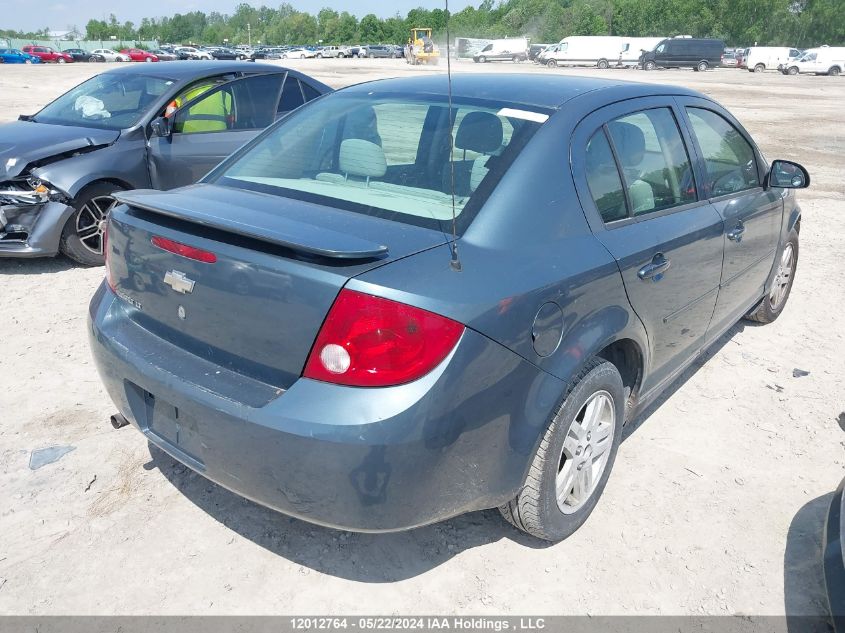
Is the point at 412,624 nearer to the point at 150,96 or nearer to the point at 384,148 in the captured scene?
the point at 384,148

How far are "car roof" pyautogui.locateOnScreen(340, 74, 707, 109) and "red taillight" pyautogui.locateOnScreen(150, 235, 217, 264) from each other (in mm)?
1337

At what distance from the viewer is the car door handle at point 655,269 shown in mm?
2924

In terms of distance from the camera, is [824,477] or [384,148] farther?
[824,477]

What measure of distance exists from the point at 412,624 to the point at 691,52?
55.5 meters

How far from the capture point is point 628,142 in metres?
3.12

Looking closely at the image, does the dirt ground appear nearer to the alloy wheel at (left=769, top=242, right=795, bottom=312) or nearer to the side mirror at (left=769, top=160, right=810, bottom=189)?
the alloy wheel at (left=769, top=242, right=795, bottom=312)

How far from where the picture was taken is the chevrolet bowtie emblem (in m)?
2.49

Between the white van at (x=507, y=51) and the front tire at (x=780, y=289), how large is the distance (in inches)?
2209

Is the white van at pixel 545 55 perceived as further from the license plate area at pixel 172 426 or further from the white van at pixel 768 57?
the license plate area at pixel 172 426

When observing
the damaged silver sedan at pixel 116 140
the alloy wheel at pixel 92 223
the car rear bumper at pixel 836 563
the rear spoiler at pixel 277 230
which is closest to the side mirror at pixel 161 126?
the damaged silver sedan at pixel 116 140

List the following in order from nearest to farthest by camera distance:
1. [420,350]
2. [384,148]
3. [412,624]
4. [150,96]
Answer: [420,350], [412,624], [384,148], [150,96]

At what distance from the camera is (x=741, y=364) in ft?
15.1

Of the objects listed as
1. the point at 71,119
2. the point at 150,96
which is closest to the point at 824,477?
the point at 150,96

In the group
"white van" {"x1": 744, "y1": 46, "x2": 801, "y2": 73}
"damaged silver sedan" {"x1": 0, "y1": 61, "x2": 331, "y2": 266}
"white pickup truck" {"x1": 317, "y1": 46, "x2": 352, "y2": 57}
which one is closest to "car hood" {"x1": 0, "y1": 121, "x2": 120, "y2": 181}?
"damaged silver sedan" {"x1": 0, "y1": 61, "x2": 331, "y2": 266}
